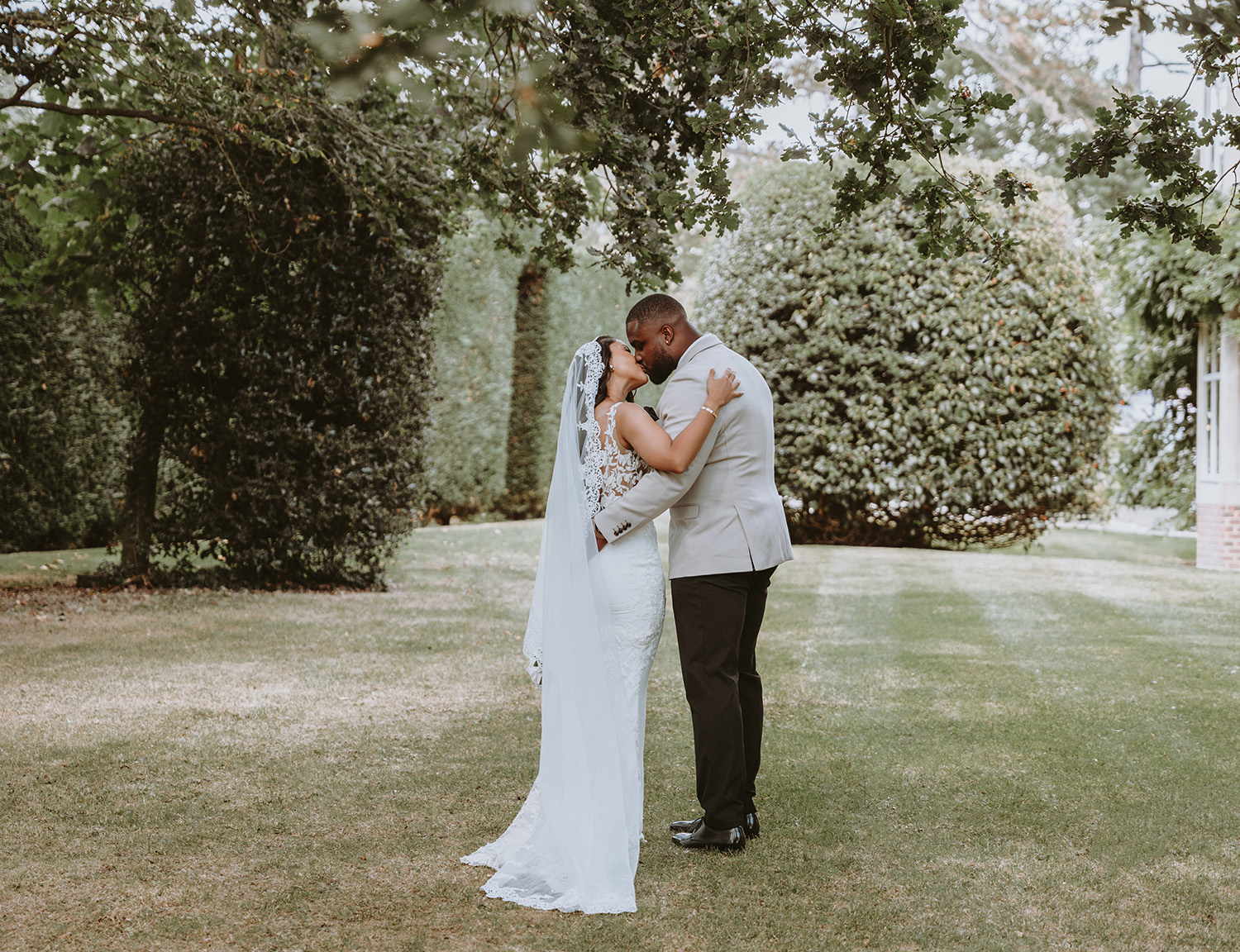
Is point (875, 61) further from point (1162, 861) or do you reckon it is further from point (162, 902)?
point (162, 902)

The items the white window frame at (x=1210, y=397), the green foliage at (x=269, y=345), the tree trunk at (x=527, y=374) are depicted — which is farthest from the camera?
the tree trunk at (x=527, y=374)

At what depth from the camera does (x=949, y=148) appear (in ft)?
14.8

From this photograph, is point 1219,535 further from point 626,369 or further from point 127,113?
point 127,113

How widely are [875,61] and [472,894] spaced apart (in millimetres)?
3659

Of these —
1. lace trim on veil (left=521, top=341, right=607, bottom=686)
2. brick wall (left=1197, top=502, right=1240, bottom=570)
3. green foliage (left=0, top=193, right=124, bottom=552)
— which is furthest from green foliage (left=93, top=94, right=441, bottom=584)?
brick wall (left=1197, top=502, right=1240, bottom=570)

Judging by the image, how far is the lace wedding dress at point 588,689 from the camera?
11.7 feet

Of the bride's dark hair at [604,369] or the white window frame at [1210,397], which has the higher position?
the white window frame at [1210,397]

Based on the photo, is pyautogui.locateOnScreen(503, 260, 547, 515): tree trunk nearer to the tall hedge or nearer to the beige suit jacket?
the tall hedge

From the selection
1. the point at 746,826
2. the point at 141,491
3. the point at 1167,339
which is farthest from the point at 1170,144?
the point at 1167,339

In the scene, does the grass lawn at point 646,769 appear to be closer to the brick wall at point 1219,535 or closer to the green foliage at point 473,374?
the brick wall at point 1219,535

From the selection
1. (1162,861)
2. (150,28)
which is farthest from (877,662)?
(150,28)

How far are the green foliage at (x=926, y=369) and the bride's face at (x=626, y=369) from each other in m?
10.0

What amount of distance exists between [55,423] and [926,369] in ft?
33.6

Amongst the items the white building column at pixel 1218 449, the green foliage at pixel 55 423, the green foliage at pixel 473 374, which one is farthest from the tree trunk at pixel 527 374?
the white building column at pixel 1218 449
